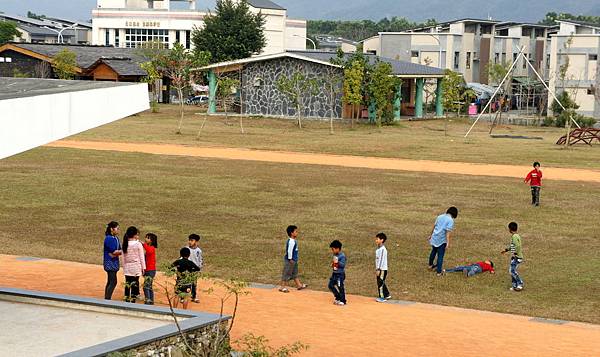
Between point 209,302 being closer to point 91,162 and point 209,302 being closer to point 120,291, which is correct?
point 120,291

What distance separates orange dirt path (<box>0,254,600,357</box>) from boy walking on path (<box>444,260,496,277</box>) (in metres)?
3.11

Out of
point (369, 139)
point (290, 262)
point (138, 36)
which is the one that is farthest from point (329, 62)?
point (138, 36)

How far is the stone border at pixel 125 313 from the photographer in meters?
15.1

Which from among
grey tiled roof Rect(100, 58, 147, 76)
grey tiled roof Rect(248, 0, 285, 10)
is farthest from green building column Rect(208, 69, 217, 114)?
grey tiled roof Rect(248, 0, 285, 10)

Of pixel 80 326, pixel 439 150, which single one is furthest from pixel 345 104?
pixel 80 326

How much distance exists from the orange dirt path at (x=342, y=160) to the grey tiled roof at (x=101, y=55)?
1231 inches

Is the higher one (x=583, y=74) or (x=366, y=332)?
(x=583, y=74)

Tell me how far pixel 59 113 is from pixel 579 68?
237 feet

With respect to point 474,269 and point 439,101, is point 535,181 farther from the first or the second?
point 439,101

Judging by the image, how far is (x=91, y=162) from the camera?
4531 centimetres

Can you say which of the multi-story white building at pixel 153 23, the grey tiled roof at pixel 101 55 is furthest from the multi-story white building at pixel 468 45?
the grey tiled roof at pixel 101 55

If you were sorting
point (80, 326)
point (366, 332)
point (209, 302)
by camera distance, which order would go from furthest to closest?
point (209, 302) < point (366, 332) < point (80, 326)

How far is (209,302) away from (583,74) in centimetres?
6720

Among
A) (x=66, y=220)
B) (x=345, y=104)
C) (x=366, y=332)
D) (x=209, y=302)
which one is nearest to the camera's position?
(x=366, y=332)
